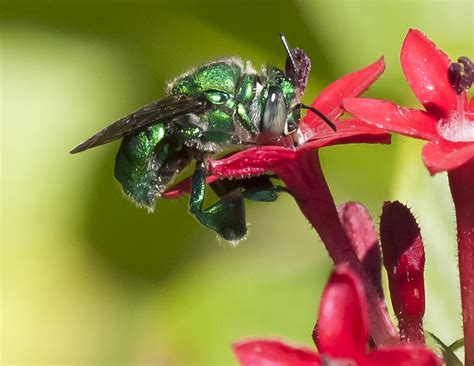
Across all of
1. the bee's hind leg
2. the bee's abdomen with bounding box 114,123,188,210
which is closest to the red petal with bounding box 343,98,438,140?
the bee's hind leg

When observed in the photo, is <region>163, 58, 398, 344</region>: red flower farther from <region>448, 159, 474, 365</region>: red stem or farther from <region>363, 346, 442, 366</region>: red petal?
<region>363, 346, 442, 366</region>: red petal

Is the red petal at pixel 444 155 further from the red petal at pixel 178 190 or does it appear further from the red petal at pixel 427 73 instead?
the red petal at pixel 178 190

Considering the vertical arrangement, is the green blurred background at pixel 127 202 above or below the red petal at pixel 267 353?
above

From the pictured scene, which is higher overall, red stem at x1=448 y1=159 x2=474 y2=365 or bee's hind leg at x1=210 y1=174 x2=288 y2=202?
bee's hind leg at x1=210 y1=174 x2=288 y2=202

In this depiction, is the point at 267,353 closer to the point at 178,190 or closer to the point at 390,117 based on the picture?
the point at 390,117

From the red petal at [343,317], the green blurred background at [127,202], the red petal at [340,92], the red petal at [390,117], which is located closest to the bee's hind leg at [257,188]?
the red petal at [340,92]

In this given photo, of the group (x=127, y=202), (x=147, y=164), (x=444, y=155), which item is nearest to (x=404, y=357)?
(x=444, y=155)
